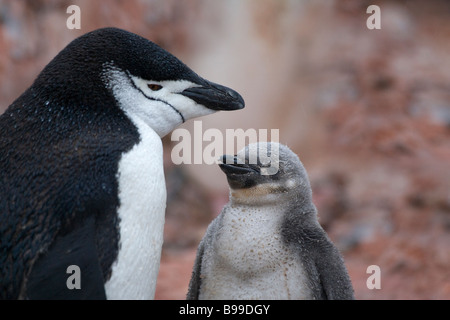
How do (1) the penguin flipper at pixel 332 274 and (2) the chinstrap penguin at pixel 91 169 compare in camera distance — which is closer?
(2) the chinstrap penguin at pixel 91 169

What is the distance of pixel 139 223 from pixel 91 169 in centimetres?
14

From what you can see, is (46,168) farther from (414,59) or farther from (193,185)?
(414,59)

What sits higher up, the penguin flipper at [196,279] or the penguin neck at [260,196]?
the penguin neck at [260,196]

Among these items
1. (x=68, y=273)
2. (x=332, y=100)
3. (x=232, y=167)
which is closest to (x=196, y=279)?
(x=232, y=167)

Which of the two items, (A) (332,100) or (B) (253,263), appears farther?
(A) (332,100)

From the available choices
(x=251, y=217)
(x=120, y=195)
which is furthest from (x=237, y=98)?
(x=120, y=195)

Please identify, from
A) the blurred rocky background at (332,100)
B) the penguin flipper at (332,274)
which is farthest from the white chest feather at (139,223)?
the blurred rocky background at (332,100)

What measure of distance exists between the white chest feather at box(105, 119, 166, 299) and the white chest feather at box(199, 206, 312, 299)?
189 millimetres

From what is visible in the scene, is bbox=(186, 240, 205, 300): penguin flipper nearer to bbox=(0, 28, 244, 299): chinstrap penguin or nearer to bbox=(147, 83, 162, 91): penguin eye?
bbox=(0, 28, 244, 299): chinstrap penguin

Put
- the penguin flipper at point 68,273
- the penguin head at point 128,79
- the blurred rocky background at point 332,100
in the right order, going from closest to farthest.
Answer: the penguin flipper at point 68,273 < the penguin head at point 128,79 < the blurred rocky background at point 332,100

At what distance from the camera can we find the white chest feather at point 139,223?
1.08m

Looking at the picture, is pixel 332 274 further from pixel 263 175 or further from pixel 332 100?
pixel 332 100

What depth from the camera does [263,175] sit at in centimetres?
130

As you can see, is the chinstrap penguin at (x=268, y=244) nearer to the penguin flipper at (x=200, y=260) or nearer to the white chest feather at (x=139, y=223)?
the penguin flipper at (x=200, y=260)
